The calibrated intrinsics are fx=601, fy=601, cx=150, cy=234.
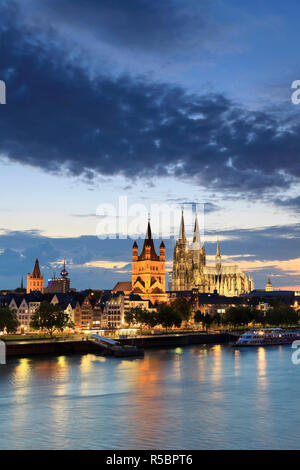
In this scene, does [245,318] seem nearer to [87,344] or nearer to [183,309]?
[183,309]

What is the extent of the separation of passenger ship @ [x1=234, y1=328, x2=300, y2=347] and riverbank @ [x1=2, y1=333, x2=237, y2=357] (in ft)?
30.8

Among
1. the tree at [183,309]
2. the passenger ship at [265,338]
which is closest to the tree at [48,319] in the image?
the passenger ship at [265,338]

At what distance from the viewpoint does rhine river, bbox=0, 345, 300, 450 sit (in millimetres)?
37812

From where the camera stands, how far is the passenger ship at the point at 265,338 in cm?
11450

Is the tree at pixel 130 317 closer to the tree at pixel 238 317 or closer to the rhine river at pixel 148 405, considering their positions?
the tree at pixel 238 317

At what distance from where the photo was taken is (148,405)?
48938mm

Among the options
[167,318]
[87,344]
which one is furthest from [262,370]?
[167,318]

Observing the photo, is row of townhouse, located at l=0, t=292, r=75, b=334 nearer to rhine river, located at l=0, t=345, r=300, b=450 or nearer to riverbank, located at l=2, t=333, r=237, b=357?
riverbank, located at l=2, t=333, r=237, b=357

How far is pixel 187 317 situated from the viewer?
162375 millimetres

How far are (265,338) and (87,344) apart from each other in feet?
133

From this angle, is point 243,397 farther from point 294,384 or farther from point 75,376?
point 75,376

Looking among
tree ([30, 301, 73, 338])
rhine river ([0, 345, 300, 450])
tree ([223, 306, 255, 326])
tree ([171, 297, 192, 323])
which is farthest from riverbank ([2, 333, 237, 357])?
tree ([171, 297, 192, 323])
